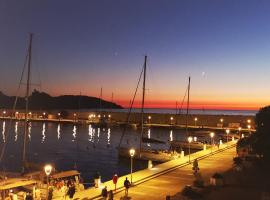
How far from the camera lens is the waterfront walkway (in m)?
27.6

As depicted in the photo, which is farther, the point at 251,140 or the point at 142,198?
the point at 251,140

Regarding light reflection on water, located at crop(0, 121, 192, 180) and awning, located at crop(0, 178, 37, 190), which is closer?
awning, located at crop(0, 178, 37, 190)

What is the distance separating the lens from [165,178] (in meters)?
34.0

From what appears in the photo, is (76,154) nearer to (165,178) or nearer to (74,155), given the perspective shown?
(74,155)

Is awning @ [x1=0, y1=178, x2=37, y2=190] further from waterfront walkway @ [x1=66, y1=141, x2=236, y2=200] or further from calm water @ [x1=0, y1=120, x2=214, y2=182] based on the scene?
calm water @ [x1=0, y1=120, x2=214, y2=182]

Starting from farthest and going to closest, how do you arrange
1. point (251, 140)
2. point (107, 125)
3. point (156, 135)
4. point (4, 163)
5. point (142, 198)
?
point (107, 125)
point (156, 135)
point (4, 163)
point (251, 140)
point (142, 198)

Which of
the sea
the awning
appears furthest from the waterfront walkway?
the sea

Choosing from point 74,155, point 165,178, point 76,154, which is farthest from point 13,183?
point 76,154

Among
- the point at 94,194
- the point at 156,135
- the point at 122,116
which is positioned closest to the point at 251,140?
the point at 94,194

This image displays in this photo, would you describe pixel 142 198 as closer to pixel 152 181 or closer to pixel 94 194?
pixel 94 194

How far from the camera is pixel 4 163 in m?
59.3

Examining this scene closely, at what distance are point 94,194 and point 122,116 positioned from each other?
141 meters

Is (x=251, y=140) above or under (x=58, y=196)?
above

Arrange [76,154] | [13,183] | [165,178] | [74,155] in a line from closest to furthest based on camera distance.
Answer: [13,183] → [165,178] → [74,155] → [76,154]
